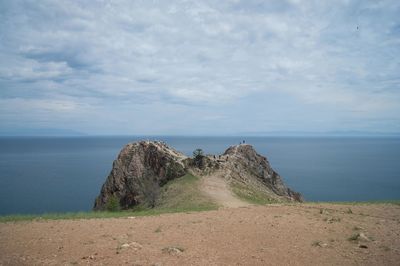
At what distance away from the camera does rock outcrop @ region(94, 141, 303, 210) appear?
144 ft

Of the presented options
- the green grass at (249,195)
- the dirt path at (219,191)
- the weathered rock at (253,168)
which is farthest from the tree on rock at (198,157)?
the green grass at (249,195)

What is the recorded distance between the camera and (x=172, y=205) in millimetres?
30859

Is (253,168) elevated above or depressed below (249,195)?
above

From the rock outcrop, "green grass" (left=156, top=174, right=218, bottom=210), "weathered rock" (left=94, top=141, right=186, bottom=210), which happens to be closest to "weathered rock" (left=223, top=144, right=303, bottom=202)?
the rock outcrop

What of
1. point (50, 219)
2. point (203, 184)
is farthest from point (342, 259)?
point (203, 184)

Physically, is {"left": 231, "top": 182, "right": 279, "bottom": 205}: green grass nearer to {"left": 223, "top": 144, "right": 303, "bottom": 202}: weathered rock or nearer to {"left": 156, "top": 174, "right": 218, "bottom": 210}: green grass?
{"left": 156, "top": 174, "right": 218, "bottom": 210}: green grass

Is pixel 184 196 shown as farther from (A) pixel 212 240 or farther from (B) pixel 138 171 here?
(A) pixel 212 240

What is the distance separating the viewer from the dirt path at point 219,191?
30.6 metres

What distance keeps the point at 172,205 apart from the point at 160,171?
1523 centimetres

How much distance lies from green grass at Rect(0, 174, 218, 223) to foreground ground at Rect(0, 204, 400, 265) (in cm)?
153

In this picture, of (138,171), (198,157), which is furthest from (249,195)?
(138,171)

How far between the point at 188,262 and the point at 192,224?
566 cm

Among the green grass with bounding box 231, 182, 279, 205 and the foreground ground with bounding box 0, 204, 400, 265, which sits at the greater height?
the foreground ground with bounding box 0, 204, 400, 265

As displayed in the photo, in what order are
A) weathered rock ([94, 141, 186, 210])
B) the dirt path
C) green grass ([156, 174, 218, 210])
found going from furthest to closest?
weathered rock ([94, 141, 186, 210])
the dirt path
green grass ([156, 174, 218, 210])
